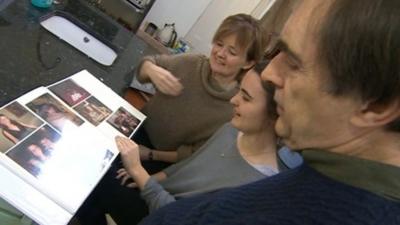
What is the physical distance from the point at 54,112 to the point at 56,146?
5.3 inches

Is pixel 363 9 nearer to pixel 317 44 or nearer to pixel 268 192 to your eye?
pixel 317 44

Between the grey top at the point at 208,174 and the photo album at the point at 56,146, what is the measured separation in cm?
20

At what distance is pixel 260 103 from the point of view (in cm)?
117

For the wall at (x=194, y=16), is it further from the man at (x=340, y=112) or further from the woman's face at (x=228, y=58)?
the man at (x=340, y=112)

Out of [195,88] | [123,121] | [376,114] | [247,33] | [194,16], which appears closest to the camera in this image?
[376,114]

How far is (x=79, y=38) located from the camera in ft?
4.91

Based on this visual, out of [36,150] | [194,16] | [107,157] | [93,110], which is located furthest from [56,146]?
[194,16]

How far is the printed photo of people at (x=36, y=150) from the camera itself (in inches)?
33.6

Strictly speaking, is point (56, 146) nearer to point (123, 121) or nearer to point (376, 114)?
point (123, 121)

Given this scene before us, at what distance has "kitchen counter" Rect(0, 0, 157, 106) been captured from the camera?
108cm

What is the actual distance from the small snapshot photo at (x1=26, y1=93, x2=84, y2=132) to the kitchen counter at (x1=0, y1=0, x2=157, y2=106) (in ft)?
0.16

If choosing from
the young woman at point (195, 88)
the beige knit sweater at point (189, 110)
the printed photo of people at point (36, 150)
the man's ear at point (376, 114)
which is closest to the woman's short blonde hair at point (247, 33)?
the young woman at point (195, 88)

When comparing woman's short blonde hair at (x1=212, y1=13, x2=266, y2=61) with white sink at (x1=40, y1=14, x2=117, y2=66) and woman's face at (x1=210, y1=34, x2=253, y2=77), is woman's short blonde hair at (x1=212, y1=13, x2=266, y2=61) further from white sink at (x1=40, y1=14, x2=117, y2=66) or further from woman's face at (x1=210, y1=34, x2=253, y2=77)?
white sink at (x1=40, y1=14, x2=117, y2=66)

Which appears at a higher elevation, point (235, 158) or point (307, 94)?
point (307, 94)
